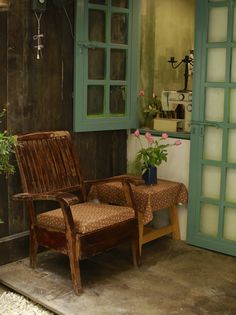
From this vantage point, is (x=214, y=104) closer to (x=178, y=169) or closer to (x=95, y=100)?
(x=178, y=169)

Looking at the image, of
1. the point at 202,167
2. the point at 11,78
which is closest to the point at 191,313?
the point at 202,167

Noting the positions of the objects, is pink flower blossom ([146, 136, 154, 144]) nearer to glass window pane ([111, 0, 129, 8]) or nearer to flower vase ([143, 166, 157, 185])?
flower vase ([143, 166, 157, 185])

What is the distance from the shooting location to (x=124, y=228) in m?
3.40

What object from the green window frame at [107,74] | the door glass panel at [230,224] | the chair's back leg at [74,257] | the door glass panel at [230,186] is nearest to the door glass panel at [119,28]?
the green window frame at [107,74]

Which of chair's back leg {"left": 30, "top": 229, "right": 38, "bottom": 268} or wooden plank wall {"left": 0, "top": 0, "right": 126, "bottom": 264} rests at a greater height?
wooden plank wall {"left": 0, "top": 0, "right": 126, "bottom": 264}

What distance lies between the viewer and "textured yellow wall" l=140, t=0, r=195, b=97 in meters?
4.59

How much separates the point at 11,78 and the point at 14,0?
54cm

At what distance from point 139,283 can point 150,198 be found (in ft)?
2.19

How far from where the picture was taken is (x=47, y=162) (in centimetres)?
355

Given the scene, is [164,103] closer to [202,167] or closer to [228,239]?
[202,167]

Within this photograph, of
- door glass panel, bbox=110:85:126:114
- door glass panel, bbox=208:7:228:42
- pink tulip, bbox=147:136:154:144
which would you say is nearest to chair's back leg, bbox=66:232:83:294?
pink tulip, bbox=147:136:154:144

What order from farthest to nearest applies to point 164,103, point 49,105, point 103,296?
point 164,103
point 49,105
point 103,296

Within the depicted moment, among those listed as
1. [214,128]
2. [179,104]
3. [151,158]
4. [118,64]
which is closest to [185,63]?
[179,104]

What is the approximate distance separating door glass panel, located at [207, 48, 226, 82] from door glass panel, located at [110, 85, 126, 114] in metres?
0.77
